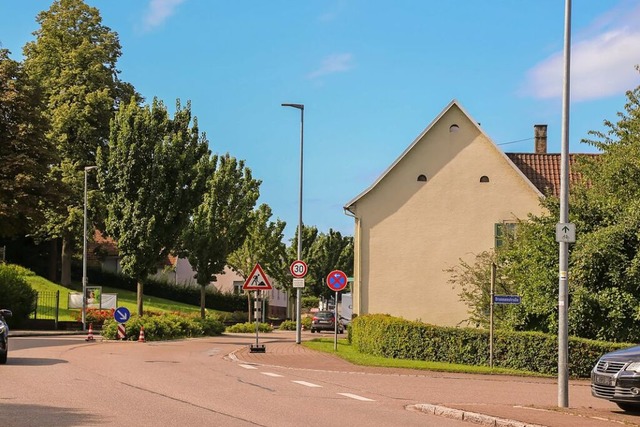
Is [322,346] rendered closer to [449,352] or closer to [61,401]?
[449,352]

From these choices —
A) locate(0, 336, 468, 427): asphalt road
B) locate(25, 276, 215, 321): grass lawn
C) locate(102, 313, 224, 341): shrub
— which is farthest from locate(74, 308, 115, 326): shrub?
locate(0, 336, 468, 427): asphalt road

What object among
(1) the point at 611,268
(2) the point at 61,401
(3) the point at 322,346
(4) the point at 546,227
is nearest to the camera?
(2) the point at 61,401

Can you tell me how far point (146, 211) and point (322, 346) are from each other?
474 inches

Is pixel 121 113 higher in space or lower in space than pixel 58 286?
higher

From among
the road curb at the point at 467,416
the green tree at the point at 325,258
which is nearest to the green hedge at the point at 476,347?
the road curb at the point at 467,416

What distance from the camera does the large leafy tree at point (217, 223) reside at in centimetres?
5134

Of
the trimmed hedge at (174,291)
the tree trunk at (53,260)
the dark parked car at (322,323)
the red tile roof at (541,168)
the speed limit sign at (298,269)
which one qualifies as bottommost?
the dark parked car at (322,323)

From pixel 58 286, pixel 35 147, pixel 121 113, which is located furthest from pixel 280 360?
pixel 58 286

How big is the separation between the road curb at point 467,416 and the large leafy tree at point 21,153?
116 ft

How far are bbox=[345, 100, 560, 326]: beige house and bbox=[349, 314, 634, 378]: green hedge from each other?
11.4m

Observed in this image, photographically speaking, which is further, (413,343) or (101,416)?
(413,343)

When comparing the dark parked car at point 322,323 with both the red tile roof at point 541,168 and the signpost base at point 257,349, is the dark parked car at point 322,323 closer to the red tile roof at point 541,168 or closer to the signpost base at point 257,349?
the red tile roof at point 541,168

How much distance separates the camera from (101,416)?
12.1m

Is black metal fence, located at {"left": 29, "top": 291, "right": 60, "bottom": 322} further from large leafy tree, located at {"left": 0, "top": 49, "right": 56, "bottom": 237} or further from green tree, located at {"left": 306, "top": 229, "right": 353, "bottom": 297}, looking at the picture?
green tree, located at {"left": 306, "top": 229, "right": 353, "bottom": 297}
